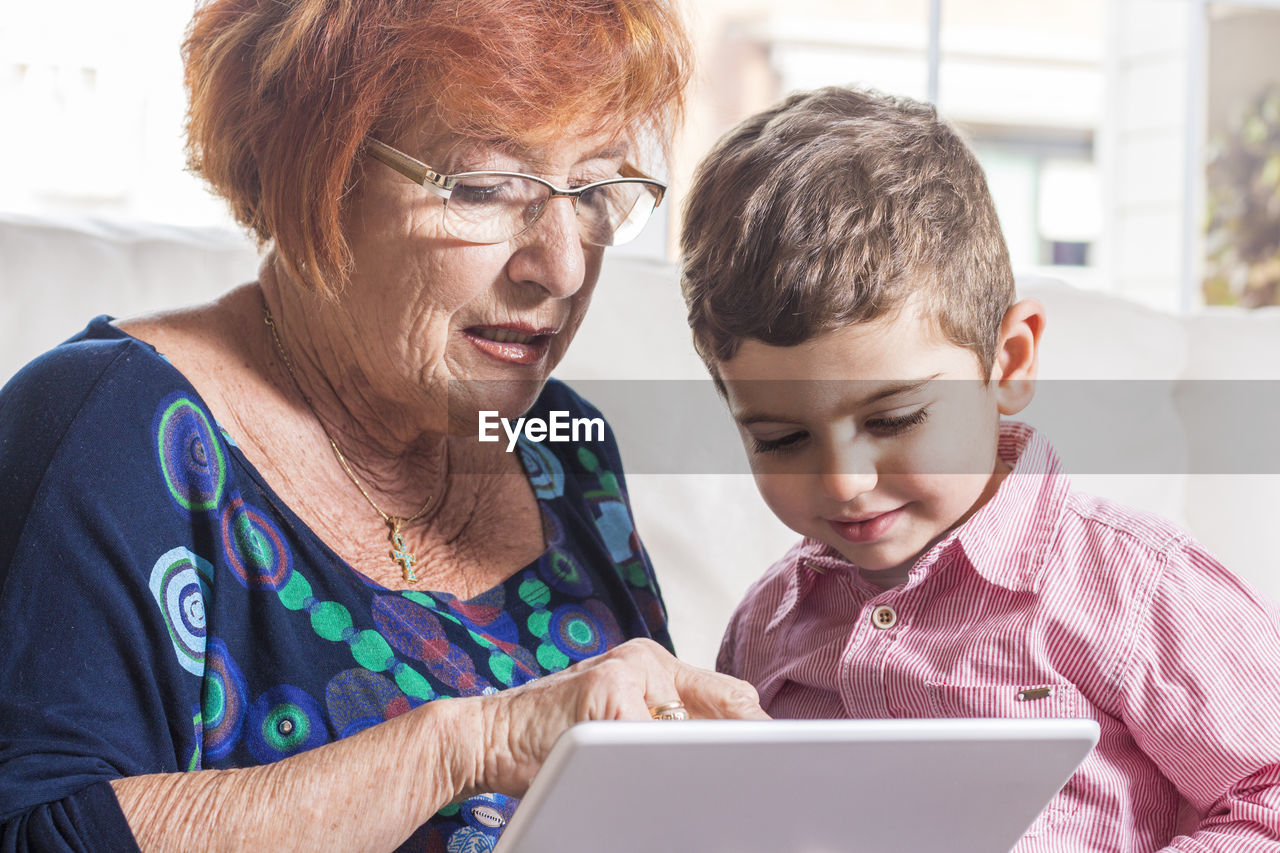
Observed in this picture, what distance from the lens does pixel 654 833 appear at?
0.73 meters

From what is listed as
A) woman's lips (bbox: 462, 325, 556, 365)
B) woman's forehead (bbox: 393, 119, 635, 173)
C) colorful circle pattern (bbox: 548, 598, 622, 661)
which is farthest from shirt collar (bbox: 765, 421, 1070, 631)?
woman's forehead (bbox: 393, 119, 635, 173)

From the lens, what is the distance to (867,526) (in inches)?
43.6

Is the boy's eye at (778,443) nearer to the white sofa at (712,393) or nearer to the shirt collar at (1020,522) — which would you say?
the shirt collar at (1020,522)

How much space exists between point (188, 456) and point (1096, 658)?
762mm

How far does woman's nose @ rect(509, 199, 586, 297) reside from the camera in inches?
44.1

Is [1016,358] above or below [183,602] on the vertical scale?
above

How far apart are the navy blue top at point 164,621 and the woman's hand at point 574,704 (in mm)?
148

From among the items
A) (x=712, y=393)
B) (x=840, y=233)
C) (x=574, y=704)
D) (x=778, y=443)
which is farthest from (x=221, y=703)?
(x=712, y=393)

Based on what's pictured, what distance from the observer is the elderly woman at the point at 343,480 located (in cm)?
84

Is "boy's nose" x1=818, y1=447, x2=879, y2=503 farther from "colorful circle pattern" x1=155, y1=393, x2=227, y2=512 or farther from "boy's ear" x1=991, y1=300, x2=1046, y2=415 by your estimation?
"colorful circle pattern" x1=155, y1=393, x2=227, y2=512

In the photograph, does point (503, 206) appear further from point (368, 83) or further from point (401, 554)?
point (401, 554)

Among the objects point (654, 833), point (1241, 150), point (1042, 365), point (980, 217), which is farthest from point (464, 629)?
point (1241, 150)

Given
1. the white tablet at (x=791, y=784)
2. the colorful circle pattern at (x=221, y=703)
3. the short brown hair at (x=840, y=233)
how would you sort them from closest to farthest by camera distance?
the white tablet at (x=791, y=784)
the colorful circle pattern at (x=221, y=703)
the short brown hair at (x=840, y=233)

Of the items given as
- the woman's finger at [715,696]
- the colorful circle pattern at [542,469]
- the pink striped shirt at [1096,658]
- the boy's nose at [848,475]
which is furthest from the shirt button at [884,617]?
the colorful circle pattern at [542,469]
